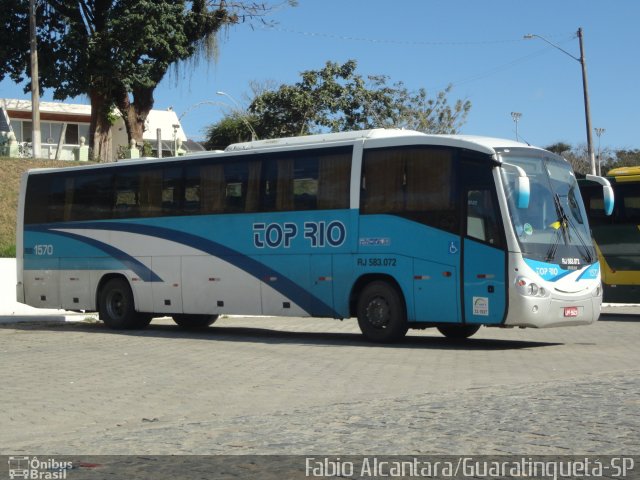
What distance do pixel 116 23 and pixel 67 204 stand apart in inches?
887

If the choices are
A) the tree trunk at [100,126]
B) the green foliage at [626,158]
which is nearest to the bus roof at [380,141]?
the tree trunk at [100,126]

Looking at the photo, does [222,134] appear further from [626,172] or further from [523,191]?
[523,191]

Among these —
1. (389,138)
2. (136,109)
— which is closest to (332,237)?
(389,138)

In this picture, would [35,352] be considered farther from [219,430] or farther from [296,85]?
[296,85]

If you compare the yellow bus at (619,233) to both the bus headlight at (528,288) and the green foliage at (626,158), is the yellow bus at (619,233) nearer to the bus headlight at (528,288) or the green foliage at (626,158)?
the bus headlight at (528,288)

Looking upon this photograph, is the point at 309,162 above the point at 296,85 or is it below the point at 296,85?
below

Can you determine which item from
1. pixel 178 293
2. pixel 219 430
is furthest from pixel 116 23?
pixel 219 430

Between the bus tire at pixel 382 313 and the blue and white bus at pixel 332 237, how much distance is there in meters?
0.03

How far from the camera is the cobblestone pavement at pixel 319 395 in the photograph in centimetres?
830

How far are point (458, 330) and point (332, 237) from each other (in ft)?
9.81

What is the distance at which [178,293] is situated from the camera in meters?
20.9

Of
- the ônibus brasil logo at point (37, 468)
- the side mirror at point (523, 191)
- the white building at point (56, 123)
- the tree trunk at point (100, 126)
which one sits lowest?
the ônibus brasil logo at point (37, 468)

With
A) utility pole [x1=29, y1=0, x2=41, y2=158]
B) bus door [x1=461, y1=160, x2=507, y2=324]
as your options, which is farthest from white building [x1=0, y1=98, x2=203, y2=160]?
bus door [x1=461, y1=160, x2=507, y2=324]

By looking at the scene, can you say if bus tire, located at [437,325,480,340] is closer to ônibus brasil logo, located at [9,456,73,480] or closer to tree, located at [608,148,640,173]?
ônibus brasil logo, located at [9,456,73,480]
